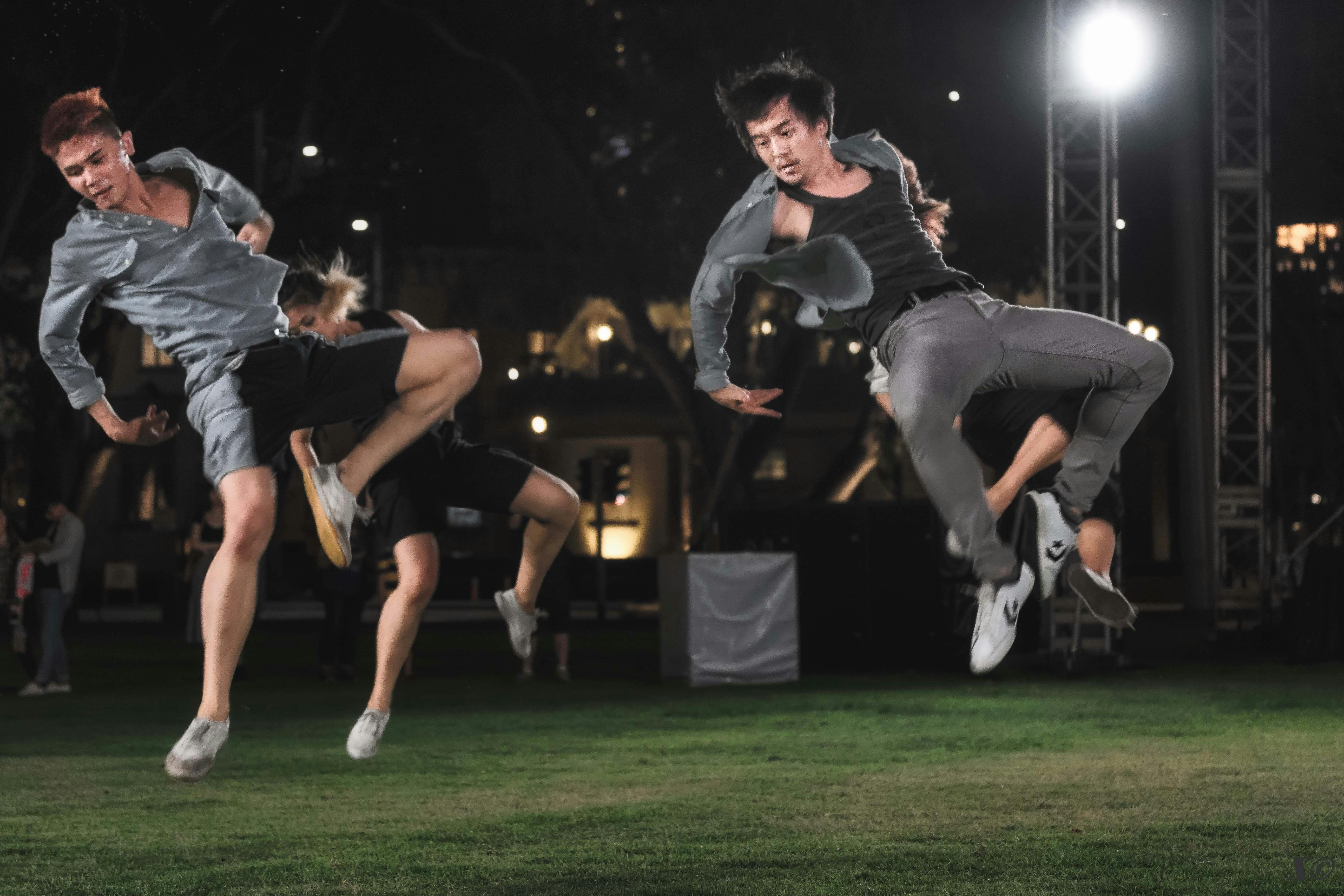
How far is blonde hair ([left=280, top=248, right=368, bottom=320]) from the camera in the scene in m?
5.69

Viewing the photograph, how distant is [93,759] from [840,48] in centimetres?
1421

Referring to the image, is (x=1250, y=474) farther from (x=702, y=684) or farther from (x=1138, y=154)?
(x=1138, y=154)

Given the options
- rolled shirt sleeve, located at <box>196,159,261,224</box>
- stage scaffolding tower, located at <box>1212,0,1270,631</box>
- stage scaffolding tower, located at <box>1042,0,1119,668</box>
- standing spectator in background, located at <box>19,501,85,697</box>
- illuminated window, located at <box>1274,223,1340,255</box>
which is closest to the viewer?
rolled shirt sleeve, located at <box>196,159,261,224</box>

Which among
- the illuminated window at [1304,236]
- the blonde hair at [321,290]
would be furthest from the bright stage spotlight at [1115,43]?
the illuminated window at [1304,236]

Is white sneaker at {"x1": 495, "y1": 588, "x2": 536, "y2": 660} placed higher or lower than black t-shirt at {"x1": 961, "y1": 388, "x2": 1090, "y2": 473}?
lower

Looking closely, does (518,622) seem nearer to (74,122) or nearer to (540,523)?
(540,523)

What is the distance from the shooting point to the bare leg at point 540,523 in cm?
575

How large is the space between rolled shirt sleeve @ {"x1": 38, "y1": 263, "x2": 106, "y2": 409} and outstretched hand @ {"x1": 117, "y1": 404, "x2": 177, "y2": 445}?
0.13 metres

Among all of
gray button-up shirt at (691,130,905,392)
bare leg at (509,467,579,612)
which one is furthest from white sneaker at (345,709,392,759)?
gray button-up shirt at (691,130,905,392)

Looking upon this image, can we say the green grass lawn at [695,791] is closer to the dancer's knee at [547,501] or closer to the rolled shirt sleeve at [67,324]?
the dancer's knee at [547,501]

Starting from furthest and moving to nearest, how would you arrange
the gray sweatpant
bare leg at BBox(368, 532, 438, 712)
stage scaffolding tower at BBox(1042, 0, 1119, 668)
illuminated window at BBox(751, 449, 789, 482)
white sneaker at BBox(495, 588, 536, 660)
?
illuminated window at BBox(751, 449, 789, 482), stage scaffolding tower at BBox(1042, 0, 1119, 668), bare leg at BBox(368, 532, 438, 712), white sneaker at BBox(495, 588, 536, 660), the gray sweatpant

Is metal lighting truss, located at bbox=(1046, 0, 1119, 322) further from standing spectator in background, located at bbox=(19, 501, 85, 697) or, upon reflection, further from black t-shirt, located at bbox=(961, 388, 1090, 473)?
standing spectator in background, located at bbox=(19, 501, 85, 697)

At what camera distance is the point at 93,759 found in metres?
12.6

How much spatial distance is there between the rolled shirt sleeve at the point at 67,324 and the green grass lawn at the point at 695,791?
13.2 feet
